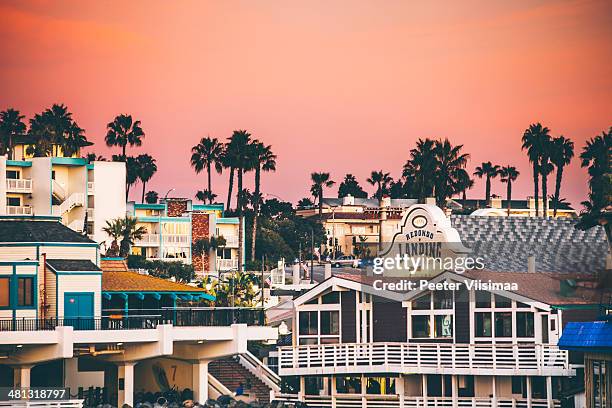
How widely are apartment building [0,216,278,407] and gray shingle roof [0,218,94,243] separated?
45mm

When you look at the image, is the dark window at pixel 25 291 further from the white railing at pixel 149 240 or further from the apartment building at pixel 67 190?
the white railing at pixel 149 240

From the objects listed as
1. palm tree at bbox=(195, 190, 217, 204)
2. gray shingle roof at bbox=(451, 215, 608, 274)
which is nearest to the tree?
palm tree at bbox=(195, 190, 217, 204)

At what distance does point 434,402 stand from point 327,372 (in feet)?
15.4

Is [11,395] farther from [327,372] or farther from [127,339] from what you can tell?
[327,372]

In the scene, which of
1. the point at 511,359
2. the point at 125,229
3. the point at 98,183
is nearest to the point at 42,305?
the point at 511,359

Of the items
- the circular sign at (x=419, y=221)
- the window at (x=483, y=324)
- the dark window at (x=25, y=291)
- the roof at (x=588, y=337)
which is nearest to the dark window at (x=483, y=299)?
the window at (x=483, y=324)

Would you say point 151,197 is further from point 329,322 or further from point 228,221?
point 329,322

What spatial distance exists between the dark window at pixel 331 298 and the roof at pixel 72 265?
994 centimetres

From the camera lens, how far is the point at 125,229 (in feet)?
425

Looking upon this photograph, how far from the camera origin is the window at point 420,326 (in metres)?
71.5

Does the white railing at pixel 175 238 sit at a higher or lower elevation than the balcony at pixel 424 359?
higher

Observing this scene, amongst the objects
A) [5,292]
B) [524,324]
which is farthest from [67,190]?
[524,324]

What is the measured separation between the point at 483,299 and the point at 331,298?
23.2ft

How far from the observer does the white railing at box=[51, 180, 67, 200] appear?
134000 mm
